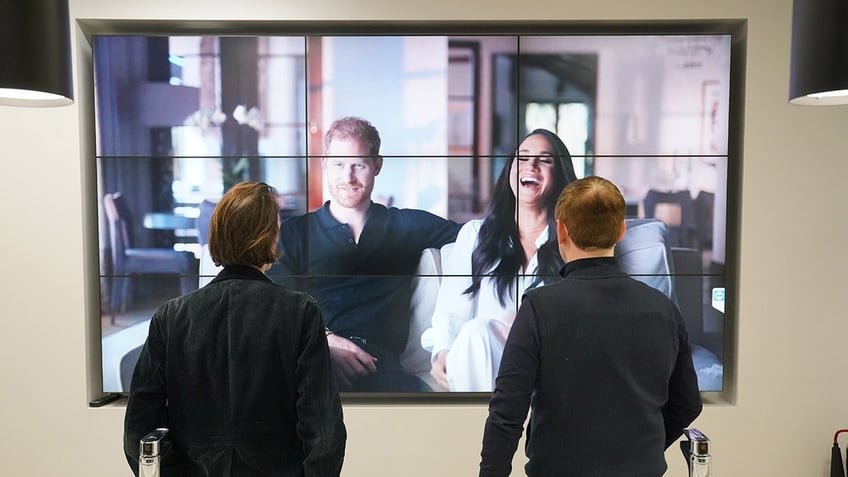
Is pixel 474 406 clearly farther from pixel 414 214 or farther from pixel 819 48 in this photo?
pixel 819 48

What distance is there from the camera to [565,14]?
9.69 feet

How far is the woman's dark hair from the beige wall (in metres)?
0.65

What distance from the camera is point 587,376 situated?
57.2 inches

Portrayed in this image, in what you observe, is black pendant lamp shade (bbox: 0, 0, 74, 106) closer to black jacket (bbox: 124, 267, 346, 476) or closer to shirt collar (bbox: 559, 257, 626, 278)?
black jacket (bbox: 124, 267, 346, 476)

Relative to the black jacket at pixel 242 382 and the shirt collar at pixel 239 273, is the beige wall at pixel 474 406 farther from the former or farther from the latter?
the shirt collar at pixel 239 273

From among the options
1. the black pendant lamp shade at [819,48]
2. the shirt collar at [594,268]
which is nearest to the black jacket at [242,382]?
the shirt collar at [594,268]

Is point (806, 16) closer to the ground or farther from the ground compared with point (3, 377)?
farther from the ground

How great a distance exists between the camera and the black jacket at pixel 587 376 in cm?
145

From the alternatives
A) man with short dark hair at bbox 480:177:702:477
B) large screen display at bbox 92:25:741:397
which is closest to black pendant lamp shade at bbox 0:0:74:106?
large screen display at bbox 92:25:741:397

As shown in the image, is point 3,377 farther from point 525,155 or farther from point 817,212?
point 817,212

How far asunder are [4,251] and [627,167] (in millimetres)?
3185

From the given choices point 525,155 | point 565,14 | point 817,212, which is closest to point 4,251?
point 525,155

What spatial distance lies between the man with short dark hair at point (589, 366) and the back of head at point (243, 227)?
0.68 meters

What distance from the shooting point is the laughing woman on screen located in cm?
299
